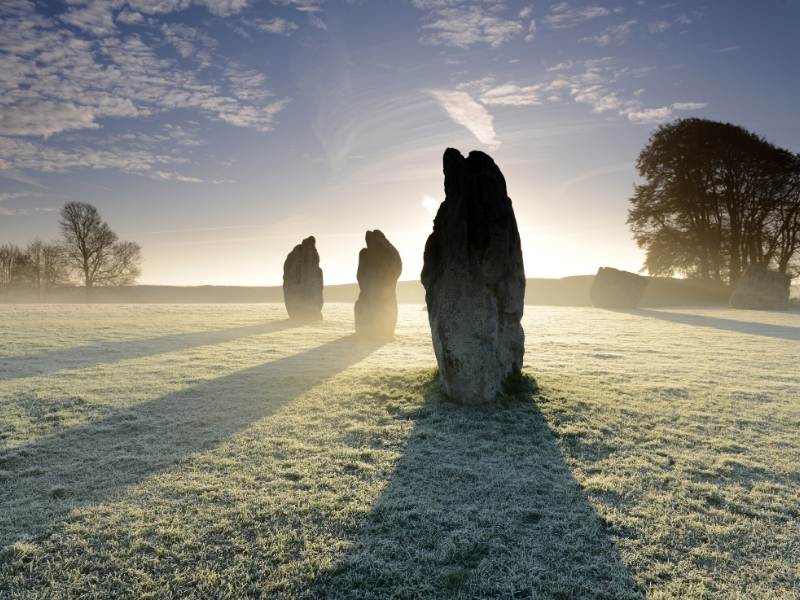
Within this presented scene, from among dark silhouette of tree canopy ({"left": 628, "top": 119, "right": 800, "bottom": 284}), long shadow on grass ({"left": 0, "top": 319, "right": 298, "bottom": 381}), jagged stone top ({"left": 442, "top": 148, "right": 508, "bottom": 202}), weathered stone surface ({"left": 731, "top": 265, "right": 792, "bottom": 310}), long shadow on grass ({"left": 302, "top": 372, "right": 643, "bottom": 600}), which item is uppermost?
dark silhouette of tree canopy ({"left": 628, "top": 119, "right": 800, "bottom": 284})

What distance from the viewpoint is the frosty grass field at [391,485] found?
373 cm

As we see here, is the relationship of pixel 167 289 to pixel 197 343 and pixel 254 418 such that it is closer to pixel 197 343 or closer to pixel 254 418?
pixel 197 343

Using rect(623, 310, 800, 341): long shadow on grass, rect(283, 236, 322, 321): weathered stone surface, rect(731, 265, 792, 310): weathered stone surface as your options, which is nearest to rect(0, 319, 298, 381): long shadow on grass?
rect(283, 236, 322, 321): weathered stone surface

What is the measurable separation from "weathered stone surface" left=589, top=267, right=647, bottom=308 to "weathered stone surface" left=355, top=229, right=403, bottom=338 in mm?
21889

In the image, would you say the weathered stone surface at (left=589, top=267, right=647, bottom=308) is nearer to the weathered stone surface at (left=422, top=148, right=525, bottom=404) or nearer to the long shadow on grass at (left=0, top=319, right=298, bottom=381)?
the long shadow on grass at (left=0, top=319, right=298, bottom=381)

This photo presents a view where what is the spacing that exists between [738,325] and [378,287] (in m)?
17.5

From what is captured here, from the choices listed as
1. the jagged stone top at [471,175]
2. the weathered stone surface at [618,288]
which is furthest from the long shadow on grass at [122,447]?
the weathered stone surface at [618,288]

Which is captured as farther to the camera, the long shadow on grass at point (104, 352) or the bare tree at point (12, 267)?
the bare tree at point (12, 267)

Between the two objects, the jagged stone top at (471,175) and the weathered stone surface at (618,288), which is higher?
the jagged stone top at (471,175)

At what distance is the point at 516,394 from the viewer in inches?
334

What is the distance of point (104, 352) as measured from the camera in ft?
45.7

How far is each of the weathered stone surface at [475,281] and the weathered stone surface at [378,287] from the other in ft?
29.1

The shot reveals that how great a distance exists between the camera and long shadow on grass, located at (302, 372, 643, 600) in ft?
11.8

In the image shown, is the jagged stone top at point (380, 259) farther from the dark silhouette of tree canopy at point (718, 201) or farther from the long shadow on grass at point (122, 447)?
the dark silhouette of tree canopy at point (718, 201)
